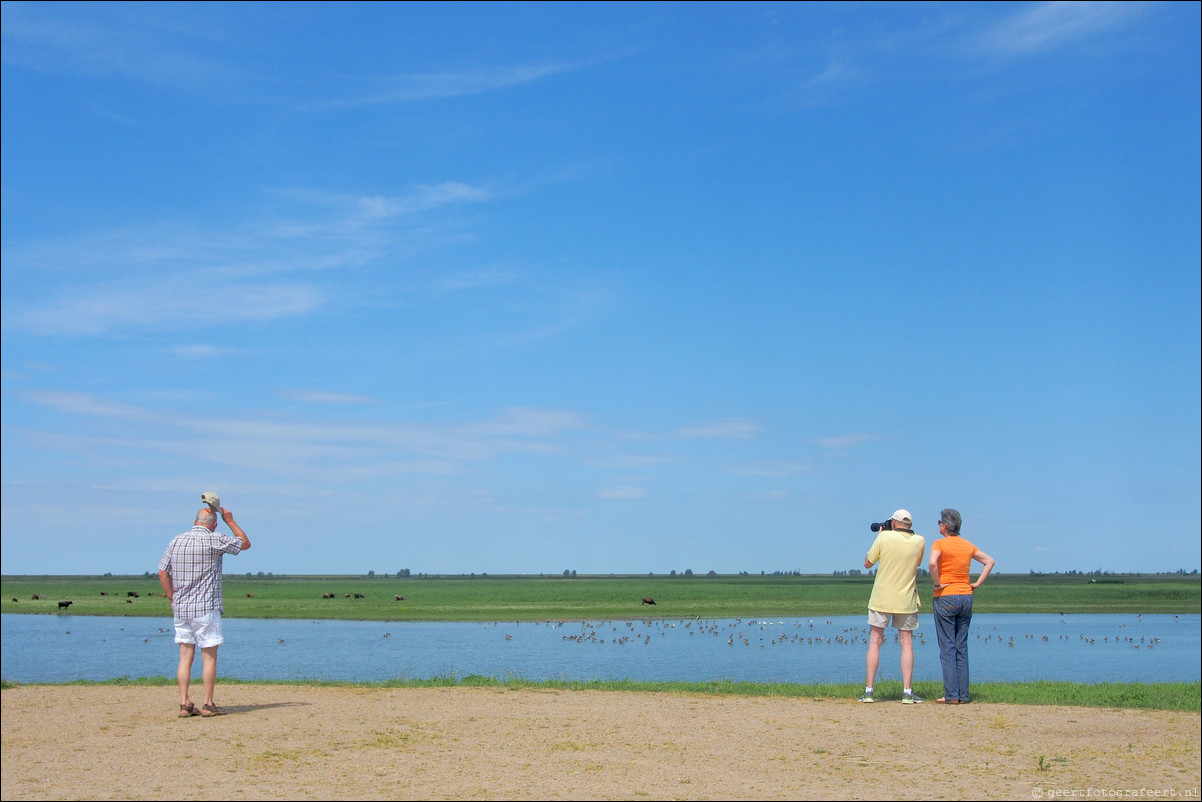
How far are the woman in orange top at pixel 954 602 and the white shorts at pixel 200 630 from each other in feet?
30.2

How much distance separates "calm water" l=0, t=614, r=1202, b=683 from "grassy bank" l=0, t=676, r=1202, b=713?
5.02 meters

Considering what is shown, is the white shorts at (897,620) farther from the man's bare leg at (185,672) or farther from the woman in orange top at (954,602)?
the man's bare leg at (185,672)

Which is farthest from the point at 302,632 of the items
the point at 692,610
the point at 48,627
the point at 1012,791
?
the point at 1012,791

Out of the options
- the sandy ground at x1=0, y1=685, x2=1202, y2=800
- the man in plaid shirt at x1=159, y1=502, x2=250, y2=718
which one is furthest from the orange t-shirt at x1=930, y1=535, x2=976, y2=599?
the man in plaid shirt at x1=159, y1=502, x2=250, y2=718

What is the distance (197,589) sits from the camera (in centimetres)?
1183

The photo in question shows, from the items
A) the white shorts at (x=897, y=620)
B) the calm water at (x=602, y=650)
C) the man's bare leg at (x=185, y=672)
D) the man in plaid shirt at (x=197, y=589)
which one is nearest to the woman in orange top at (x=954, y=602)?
the white shorts at (x=897, y=620)

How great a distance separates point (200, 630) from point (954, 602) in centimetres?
959

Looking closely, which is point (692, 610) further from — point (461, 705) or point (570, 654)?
point (461, 705)

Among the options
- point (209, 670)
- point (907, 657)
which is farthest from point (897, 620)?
point (209, 670)

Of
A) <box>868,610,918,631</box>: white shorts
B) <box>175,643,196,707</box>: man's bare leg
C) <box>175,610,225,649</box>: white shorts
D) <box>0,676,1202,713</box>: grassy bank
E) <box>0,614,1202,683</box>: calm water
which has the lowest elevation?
<box>0,614,1202,683</box>: calm water

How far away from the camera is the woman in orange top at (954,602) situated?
506 inches

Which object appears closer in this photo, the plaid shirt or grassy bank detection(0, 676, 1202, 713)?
the plaid shirt

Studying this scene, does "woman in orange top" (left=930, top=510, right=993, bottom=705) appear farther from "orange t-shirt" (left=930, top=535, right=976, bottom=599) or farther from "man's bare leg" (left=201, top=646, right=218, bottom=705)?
"man's bare leg" (left=201, top=646, right=218, bottom=705)

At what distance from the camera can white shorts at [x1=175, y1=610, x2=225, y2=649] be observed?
1179 centimetres
